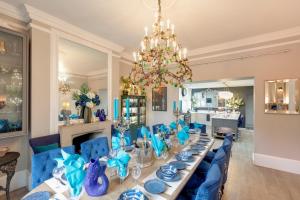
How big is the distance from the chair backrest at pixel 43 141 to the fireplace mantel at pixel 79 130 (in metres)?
0.09

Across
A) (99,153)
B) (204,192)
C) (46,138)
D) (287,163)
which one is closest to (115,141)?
(99,153)

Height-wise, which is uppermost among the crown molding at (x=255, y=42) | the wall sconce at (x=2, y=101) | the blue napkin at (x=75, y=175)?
the crown molding at (x=255, y=42)

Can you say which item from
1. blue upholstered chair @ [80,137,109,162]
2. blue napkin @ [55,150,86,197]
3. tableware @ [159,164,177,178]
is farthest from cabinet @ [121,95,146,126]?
blue napkin @ [55,150,86,197]

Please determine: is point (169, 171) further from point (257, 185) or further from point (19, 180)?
point (19, 180)

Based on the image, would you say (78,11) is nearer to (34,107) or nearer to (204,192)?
(34,107)

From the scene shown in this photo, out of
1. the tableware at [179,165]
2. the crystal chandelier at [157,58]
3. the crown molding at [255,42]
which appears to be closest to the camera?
the tableware at [179,165]

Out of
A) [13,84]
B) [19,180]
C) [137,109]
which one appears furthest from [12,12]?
[137,109]

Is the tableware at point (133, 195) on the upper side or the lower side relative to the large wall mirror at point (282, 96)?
lower

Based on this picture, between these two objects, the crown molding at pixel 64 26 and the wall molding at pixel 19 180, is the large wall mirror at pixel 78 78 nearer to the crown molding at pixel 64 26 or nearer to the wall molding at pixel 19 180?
the crown molding at pixel 64 26

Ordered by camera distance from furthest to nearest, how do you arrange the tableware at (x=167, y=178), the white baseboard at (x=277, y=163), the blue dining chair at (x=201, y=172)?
the white baseboard at (x=277, y=163) < the blue dining chair at (x=201, y=172) < the tableware at (x=167, y=178)

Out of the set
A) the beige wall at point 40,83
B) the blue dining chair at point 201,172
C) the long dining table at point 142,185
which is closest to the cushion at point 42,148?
the beige wall at point 40,83

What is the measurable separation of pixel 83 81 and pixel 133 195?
111 inches

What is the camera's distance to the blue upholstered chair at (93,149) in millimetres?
1914

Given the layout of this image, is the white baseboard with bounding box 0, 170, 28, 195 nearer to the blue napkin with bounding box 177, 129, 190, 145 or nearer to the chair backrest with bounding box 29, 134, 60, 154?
the chair backrest with bounding box 29, 134, 60, 154
